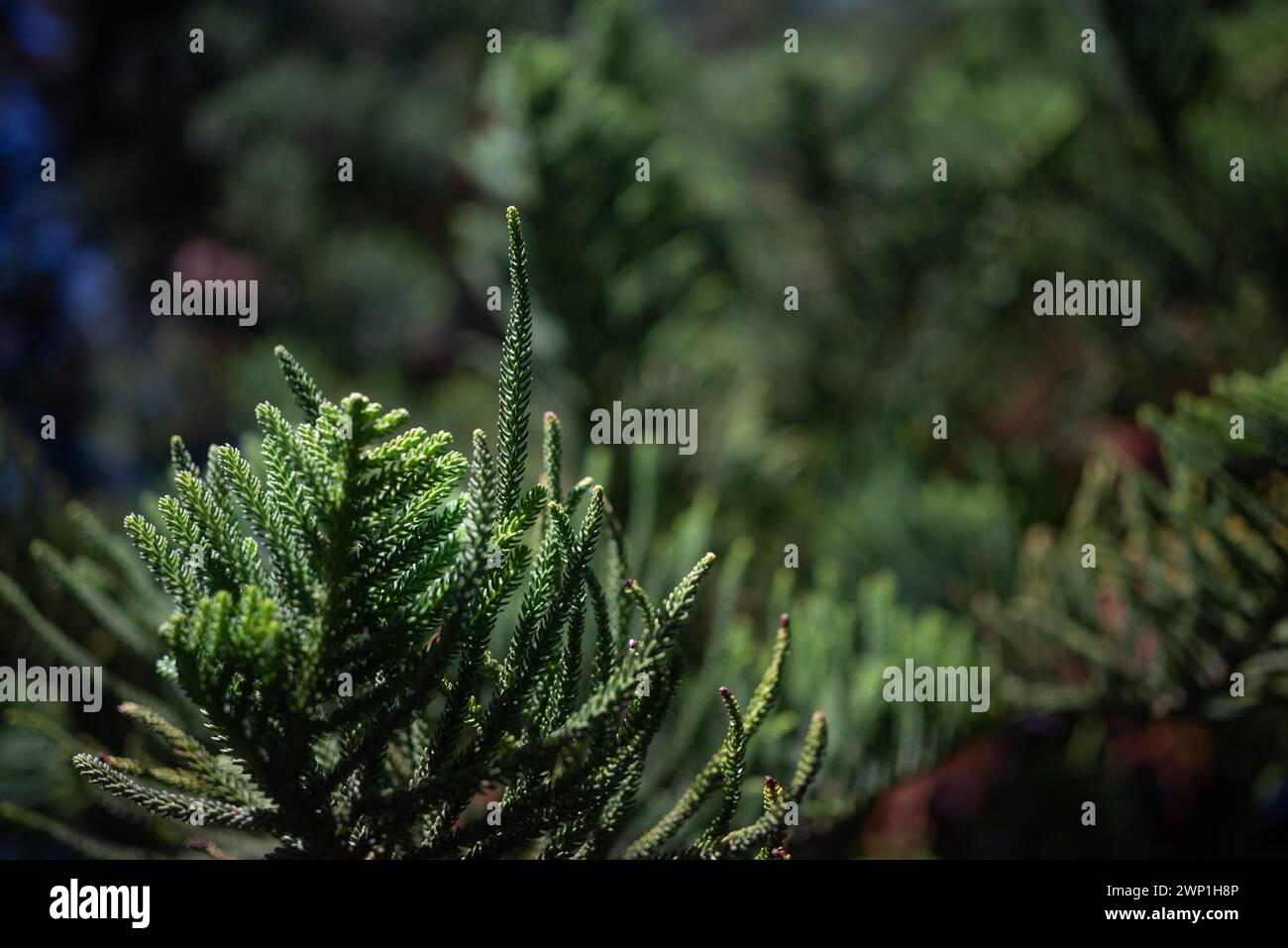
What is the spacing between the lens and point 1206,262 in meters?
0.60

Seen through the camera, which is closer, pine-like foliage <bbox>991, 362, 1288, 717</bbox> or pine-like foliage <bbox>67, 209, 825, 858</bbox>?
pine-like foliage <bbox>67, 209, 825, 858</bbox>

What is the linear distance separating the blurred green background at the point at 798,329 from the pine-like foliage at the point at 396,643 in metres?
0.13

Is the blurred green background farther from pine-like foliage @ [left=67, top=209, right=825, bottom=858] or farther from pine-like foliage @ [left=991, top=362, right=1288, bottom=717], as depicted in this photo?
pine-like foliage @ [left=67, top=209, right=825, bottom=858]

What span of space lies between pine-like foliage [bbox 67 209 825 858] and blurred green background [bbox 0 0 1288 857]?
132 mm

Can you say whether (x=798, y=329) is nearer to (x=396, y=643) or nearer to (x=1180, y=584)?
(x=1180, y=584)

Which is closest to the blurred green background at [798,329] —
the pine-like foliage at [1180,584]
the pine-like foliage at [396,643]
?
the pine-like foliage at [1180,584]

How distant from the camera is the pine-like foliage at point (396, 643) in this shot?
224 millimetres

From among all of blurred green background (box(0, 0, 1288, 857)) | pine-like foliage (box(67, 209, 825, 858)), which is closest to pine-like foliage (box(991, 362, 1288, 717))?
blurred green background (box(0, 0, 1288, 857))

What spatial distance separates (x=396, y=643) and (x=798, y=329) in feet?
1.68

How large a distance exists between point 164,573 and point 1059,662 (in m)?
0.42

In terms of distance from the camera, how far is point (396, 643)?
0.24 m

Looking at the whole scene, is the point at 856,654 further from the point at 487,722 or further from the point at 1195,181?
the point at 1195,181

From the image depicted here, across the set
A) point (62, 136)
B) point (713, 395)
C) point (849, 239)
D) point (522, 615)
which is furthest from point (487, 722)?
point (62, 136)

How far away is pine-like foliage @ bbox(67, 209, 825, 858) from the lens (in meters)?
0.22
